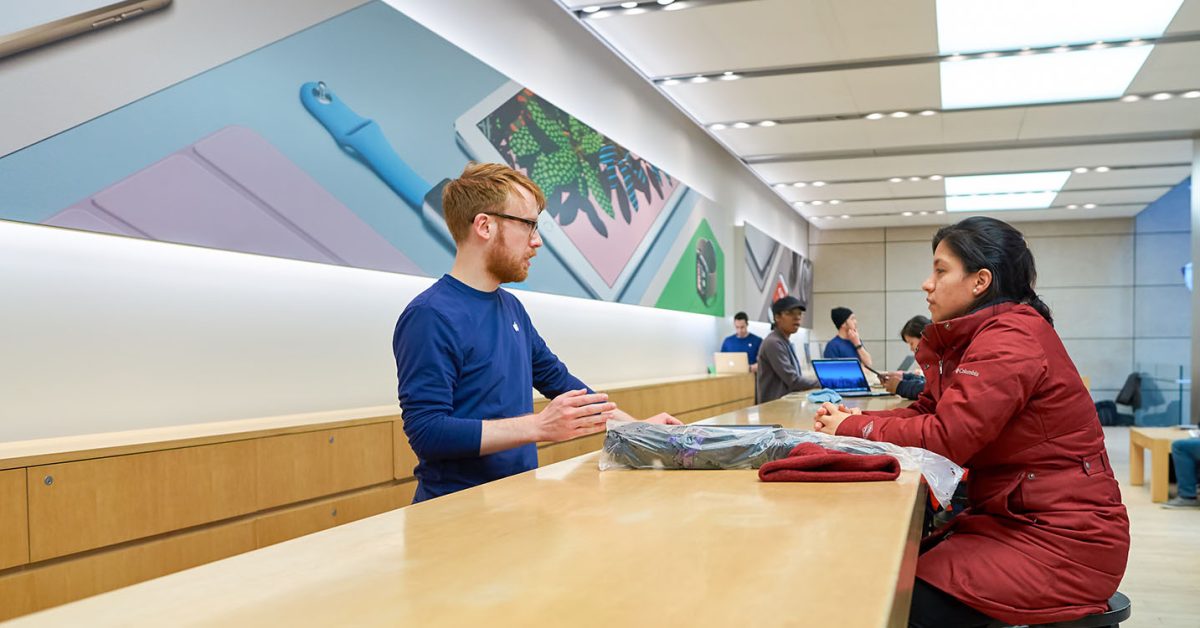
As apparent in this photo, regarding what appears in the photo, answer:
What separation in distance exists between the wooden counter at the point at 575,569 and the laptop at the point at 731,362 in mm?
7573

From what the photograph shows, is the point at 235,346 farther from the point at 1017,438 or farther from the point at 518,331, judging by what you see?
the point at 1017,438

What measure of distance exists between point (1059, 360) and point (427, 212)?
10.6ft

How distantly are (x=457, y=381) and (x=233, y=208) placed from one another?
1639 millimetres

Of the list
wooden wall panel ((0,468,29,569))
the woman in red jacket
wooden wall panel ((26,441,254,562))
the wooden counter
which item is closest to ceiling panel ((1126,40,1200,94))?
the woman in red jacket

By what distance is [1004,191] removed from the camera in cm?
1279

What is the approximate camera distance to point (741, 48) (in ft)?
21.6

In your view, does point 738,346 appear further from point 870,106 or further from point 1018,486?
point 1018,486

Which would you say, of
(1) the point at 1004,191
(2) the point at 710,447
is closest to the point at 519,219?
(2) the point at 710,447

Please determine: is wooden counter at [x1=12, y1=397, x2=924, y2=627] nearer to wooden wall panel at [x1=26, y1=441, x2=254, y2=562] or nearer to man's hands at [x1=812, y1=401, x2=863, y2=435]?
man's hands at [x1=812, y1=401, x2=863, y2=435]

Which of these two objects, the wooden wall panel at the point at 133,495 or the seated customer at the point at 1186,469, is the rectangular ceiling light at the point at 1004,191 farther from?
the wooden wall panel at the point at 133,495

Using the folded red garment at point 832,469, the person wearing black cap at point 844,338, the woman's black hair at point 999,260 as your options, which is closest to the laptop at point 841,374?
the person wearing black cap at point 844,338

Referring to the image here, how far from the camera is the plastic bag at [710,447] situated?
194cm

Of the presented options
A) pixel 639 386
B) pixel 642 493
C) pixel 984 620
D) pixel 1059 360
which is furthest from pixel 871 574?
pixel 639 386

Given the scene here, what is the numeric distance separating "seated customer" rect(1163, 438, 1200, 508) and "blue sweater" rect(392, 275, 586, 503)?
20.2ft
